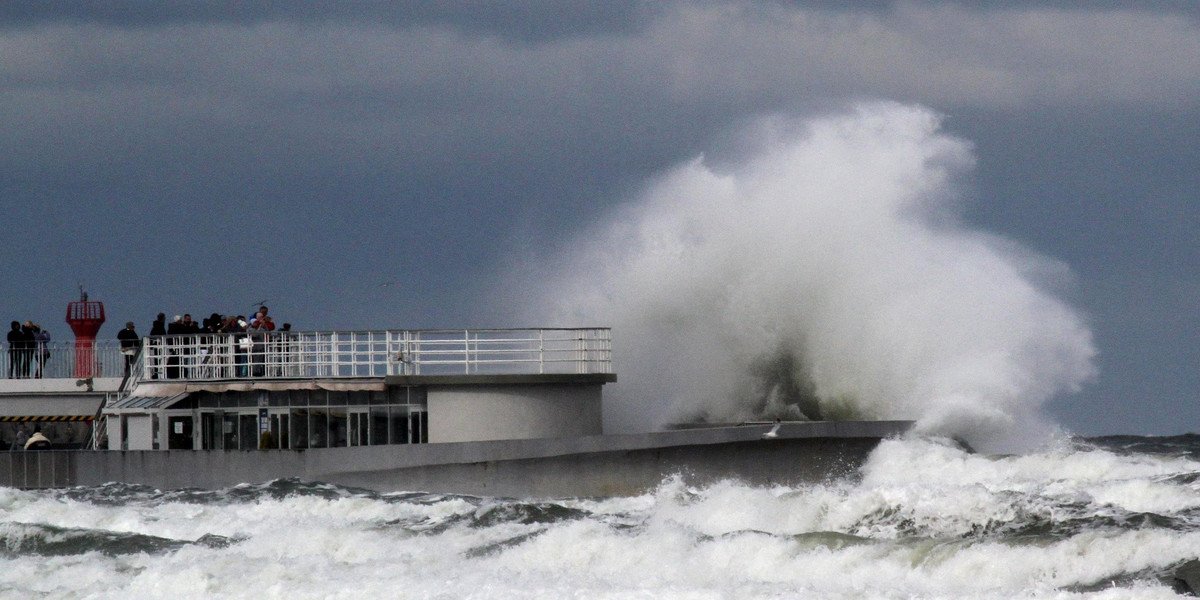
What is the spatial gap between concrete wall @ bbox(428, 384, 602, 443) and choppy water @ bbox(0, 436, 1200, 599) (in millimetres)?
1537

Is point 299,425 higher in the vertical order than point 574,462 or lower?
higher

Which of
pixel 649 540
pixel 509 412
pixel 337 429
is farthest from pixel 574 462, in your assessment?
pixel 649 540

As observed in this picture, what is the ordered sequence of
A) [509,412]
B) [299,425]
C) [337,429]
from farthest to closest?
[299,425], [337,429], [509,412]

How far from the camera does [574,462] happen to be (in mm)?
24531

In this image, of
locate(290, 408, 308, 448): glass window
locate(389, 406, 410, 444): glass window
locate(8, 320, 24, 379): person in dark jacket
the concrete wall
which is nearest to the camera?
the concrete wall

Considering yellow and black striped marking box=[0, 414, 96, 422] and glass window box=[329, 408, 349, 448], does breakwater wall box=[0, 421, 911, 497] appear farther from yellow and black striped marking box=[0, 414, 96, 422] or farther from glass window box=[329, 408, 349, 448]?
yellow and black striped marking box=[0, 414, 96, 422]

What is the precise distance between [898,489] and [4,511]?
14269 mm

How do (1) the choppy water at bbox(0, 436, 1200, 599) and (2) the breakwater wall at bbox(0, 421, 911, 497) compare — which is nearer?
(1) the choppy water at bbox(0, 436, 1200, 599)

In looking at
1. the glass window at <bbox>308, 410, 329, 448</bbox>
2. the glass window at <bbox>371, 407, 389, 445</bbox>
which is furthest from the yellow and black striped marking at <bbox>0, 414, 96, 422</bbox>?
the glass window at <bbox>371, 407, 389, 445</bbox>

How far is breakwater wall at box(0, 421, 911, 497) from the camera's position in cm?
2442

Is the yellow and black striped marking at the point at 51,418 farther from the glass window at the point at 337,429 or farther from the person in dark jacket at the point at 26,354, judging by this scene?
the glass window at the point at 337,429

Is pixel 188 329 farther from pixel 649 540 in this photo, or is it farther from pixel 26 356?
pixel 649 540

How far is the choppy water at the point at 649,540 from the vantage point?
55.3 feet

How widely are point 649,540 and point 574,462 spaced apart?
5.48 m
